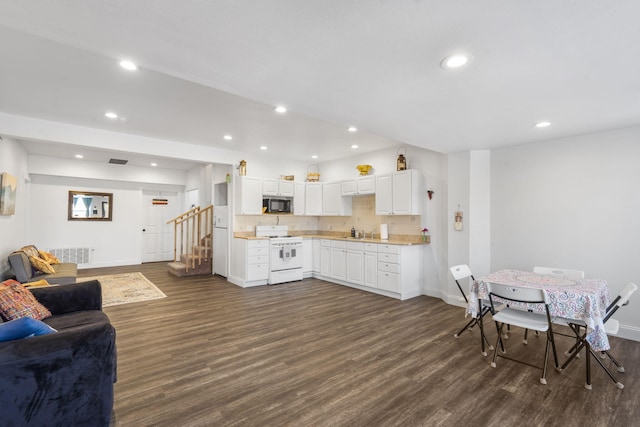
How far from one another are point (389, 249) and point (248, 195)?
9.83 ft

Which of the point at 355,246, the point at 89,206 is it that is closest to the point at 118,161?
the point at 89,206

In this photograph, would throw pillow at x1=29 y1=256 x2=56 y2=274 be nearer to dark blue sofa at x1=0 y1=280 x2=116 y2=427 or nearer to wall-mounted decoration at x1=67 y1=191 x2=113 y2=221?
wall-mounted decoration at x1=67 y1=191 x2=113 y2=221

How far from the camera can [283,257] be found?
6.09 meters

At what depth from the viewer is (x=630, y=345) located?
3.26 meters

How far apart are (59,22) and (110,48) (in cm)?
28

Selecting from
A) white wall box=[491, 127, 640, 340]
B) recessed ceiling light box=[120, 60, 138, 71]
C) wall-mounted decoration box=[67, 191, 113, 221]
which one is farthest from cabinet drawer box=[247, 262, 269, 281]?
wall-mounted decoration box=[67, 191, 113, 221]

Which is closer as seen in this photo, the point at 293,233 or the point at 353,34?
the point at 353,34

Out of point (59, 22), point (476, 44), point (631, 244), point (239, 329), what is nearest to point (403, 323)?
point (239, 329)

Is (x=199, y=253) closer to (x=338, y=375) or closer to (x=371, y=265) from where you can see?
(x=371, y=265)

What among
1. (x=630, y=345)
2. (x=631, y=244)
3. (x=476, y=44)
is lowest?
(x=630, y=345)

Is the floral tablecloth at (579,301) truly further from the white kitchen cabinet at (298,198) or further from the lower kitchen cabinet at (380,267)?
the white kitchen cabinet at (298,198)

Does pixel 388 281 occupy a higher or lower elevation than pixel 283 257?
lower

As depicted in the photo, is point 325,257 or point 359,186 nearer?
point 359,186

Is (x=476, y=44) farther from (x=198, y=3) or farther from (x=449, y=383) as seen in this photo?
(x=449, y=383)
